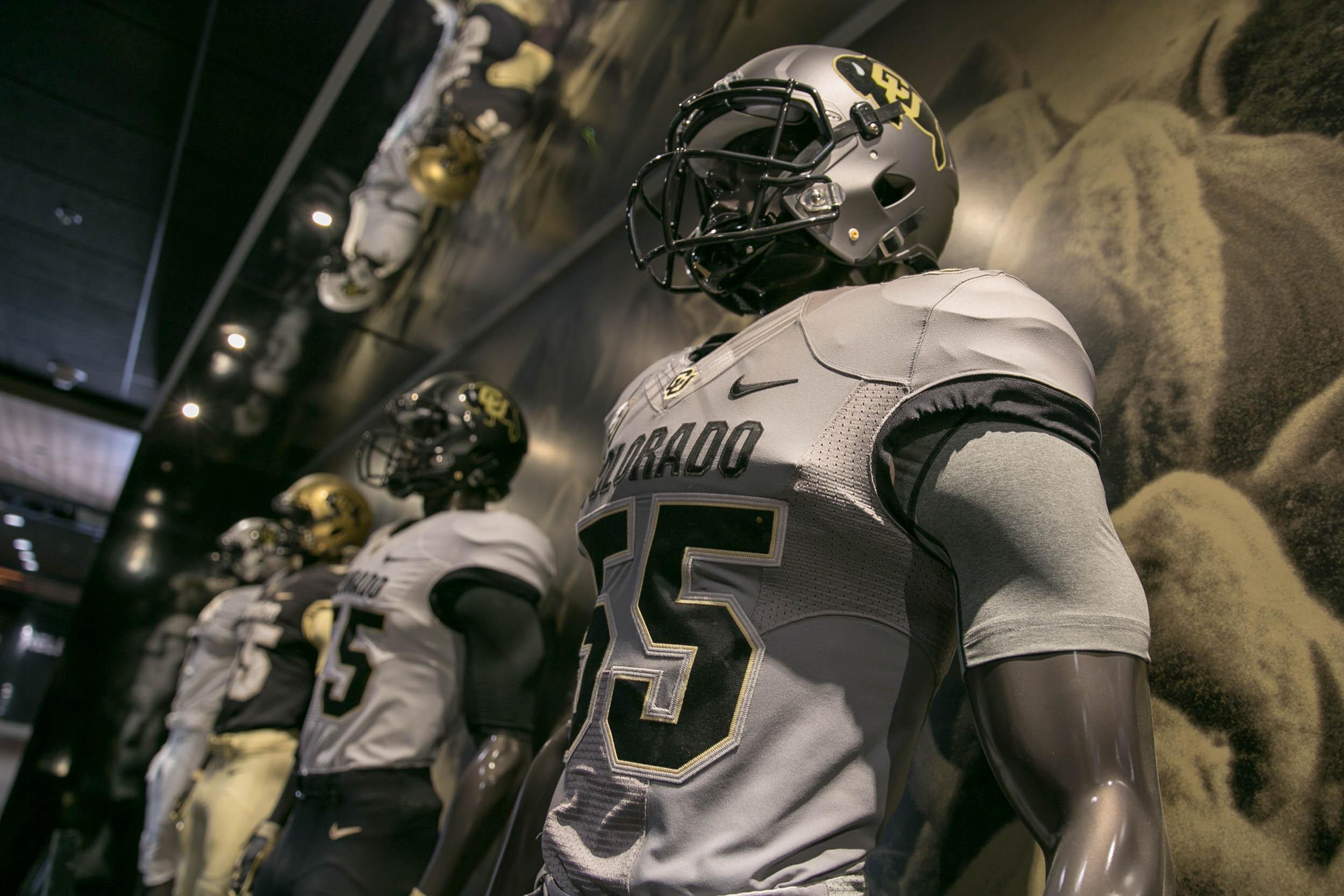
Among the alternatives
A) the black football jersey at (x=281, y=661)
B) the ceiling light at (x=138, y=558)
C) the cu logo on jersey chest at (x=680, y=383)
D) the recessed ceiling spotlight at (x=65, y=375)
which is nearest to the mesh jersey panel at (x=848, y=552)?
the cu logo on jersey chest at (x=680, y=383)

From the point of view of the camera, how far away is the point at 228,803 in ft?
9.90

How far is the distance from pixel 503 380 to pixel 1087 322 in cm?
232

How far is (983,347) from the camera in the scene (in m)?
0.88

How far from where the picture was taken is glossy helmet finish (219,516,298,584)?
4.78 metres

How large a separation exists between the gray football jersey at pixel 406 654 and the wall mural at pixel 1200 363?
124 centimetres

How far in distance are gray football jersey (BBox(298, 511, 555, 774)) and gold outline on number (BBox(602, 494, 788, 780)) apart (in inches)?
46.1

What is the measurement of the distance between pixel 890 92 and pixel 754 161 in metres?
0.34

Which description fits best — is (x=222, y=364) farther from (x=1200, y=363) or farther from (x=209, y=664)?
(x=1200, y=363)

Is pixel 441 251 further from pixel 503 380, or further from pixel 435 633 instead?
pixel 435 633

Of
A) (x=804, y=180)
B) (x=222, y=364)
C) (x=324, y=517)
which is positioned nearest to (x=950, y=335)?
(x=804, y=180)

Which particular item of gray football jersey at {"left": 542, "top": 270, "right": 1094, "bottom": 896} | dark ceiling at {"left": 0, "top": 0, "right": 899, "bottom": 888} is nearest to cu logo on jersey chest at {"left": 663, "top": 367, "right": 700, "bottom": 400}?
gray football jersey at {"left": 542, "top": 270, "right": 1094, "bottom": 896}

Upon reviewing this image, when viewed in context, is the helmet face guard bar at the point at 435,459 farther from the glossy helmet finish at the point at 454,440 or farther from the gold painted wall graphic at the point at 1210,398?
the gold painted wall graphic at the point at 1210,398

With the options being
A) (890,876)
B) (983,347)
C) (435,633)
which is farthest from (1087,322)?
(435,633)

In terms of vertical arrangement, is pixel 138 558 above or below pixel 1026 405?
above
